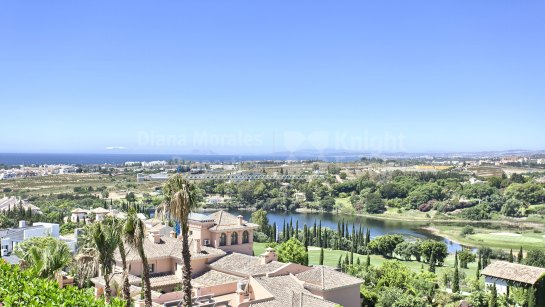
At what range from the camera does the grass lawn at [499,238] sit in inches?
2778

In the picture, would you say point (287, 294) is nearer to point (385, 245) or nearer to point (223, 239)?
point (223, 239)

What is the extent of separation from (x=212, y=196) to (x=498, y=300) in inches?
3836

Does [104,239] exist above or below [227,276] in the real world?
above

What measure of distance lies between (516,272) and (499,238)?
4338cm

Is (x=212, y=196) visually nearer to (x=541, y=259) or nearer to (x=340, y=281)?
(x=541, y=259)

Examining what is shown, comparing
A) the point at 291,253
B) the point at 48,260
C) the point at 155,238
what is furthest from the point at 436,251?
the point at 48,260

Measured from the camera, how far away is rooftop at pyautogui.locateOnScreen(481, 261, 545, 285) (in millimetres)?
34719

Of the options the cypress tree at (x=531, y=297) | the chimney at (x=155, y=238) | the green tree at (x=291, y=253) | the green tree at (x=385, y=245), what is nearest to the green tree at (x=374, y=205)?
the green tree at (x=385, y=245)

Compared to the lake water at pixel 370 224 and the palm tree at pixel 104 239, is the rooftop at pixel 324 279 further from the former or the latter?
the lake water at pixel 370 224

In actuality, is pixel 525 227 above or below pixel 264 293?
below

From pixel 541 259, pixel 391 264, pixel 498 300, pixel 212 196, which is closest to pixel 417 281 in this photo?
pixel 391 264

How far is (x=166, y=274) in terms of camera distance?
102 ft

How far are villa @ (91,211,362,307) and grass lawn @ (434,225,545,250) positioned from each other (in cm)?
4891

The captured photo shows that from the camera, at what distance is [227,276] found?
30.0 metres
